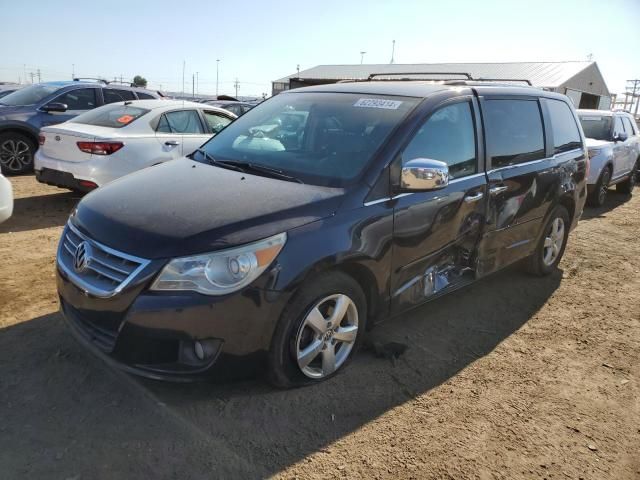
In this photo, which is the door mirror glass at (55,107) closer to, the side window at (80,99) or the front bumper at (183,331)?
the side window at (80,99)

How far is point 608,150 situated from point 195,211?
8.92m

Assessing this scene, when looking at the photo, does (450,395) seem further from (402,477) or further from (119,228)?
(119,228)

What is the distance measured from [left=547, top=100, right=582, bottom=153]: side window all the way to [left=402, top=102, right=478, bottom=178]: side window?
1.49 meters

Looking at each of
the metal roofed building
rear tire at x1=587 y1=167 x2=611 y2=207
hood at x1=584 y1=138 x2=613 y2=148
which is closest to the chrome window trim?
hood at x1=584 y1=138 x2=613 y2=148

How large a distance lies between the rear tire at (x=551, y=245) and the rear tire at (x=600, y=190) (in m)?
4.75

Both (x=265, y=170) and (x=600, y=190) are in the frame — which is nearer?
(x=265, y=170)

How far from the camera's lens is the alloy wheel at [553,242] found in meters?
4.95

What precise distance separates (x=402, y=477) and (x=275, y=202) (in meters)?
1.52

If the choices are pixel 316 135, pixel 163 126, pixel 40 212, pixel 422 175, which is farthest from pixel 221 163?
pixel 40 212

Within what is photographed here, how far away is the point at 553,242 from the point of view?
16.6 ft

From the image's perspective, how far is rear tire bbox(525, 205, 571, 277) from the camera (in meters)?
4.86

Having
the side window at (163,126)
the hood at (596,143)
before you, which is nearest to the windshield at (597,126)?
the hood at (596,143)

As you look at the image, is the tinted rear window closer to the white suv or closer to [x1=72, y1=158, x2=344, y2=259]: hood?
the white suv

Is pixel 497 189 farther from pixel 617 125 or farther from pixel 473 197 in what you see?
pixel 617 125
